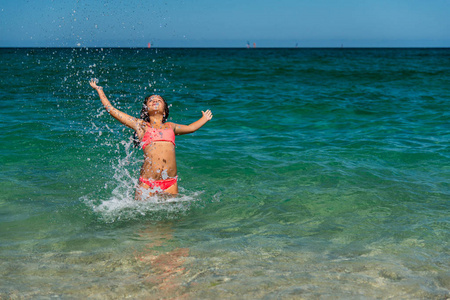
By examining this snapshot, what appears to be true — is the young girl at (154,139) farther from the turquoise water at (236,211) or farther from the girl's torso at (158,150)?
the turquoise water at (236,211)

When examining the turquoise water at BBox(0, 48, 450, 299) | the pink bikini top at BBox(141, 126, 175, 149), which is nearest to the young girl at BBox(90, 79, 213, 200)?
the pink bikini top at BBox(141, 126, 175, 149)

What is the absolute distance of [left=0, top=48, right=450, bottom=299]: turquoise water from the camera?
3.80 meters

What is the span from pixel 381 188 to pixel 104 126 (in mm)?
7647

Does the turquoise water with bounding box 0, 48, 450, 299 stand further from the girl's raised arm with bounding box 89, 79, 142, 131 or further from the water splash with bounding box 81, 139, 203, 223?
the girl's raised arm with bounding box 89, 79, 142, 131

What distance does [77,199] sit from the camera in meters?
6.14

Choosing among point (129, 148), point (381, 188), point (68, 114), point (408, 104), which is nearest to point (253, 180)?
point (381, 188)

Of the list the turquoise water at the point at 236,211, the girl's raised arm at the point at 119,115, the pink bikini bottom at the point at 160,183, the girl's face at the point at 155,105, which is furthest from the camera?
the pink bikini bottom at the point at 160,183

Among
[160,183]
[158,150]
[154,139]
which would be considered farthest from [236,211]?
[154,139]

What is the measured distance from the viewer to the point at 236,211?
5.73 m

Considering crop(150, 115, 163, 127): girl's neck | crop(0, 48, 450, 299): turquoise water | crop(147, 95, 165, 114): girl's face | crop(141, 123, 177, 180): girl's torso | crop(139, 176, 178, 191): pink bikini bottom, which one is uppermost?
crop(147, 95, 165, 114): girl's face

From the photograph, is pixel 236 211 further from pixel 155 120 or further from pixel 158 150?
pixel 155 120

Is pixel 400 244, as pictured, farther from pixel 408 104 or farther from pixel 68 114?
pixel 408 104

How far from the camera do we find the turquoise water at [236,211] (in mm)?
3801

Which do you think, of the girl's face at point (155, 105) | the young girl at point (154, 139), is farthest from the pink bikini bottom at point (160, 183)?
the girl's face at point (155, 105)
